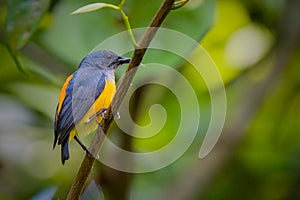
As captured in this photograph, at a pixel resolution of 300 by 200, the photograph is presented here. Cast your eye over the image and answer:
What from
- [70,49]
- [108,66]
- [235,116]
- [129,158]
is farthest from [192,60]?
[108,66]

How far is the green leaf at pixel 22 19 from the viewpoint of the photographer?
0.96 meters

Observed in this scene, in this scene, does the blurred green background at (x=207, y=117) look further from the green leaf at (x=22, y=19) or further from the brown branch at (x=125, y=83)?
the brown branch at (x=125, y=83)

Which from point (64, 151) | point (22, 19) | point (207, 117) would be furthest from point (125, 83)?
point (207, 117)

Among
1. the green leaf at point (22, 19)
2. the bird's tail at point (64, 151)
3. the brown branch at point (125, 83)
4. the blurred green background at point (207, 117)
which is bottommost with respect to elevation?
the blurred green background at point (207, 117)

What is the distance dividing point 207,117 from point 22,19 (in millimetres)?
621

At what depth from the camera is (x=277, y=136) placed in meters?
1.59

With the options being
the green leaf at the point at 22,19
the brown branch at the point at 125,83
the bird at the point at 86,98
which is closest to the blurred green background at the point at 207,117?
the green leaf at the point at 22,19

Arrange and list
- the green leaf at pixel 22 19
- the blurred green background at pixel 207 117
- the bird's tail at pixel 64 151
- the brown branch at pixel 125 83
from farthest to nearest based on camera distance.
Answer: the blurred green background at pixel 207 117, the green leaf at pixel 22 19, the bird's tail at pixel 64 151, the brown branch at pixel 125 83

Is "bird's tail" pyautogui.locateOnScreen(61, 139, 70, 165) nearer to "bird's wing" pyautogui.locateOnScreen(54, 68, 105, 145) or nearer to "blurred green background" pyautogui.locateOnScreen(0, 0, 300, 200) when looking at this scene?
"bird's wing" pyautogui.locateOnScreen(54, 68, 105, 145)

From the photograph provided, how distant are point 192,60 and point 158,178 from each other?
0.30 metres

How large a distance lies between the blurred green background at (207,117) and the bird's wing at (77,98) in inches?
14.4

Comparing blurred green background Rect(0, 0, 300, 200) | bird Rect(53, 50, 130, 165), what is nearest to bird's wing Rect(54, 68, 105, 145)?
bird Rect(53, 50, 130, 165)

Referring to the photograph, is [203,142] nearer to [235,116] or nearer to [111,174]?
[235,116]

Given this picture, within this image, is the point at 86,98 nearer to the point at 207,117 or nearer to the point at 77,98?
the point at 77,98
